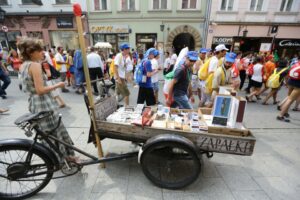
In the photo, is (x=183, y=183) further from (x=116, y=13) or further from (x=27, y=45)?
(x=116, y=13)

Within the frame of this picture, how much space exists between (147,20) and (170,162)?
13.7 m

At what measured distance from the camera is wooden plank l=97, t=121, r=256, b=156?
187 cm

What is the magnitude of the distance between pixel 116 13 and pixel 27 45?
45.5 feet

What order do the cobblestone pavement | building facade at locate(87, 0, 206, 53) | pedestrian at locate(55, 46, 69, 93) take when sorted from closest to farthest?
the cobblestone pavement → pedestrian at locate(55, 46, 69, 93) → building facade at locate(87, 0, 206, 53)

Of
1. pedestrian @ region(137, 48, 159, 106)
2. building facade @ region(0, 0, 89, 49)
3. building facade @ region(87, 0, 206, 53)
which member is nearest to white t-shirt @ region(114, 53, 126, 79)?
pedestrian @ region(137, 48, 159, 106)

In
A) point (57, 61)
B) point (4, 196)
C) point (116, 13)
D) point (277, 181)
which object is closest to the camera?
point (4, 196)

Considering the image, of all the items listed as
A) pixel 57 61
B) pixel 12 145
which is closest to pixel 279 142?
pixel 12 145

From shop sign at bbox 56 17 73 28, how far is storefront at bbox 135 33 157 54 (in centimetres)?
609

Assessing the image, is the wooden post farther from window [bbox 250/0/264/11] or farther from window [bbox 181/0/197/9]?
window [bbox 250/0/264/11]

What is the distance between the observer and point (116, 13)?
1385 centimetres

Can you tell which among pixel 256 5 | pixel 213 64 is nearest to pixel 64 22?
pixel 213 64

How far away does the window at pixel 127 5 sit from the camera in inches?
535

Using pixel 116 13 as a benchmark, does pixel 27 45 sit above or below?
below

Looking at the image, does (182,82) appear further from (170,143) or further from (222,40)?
(222,40)
